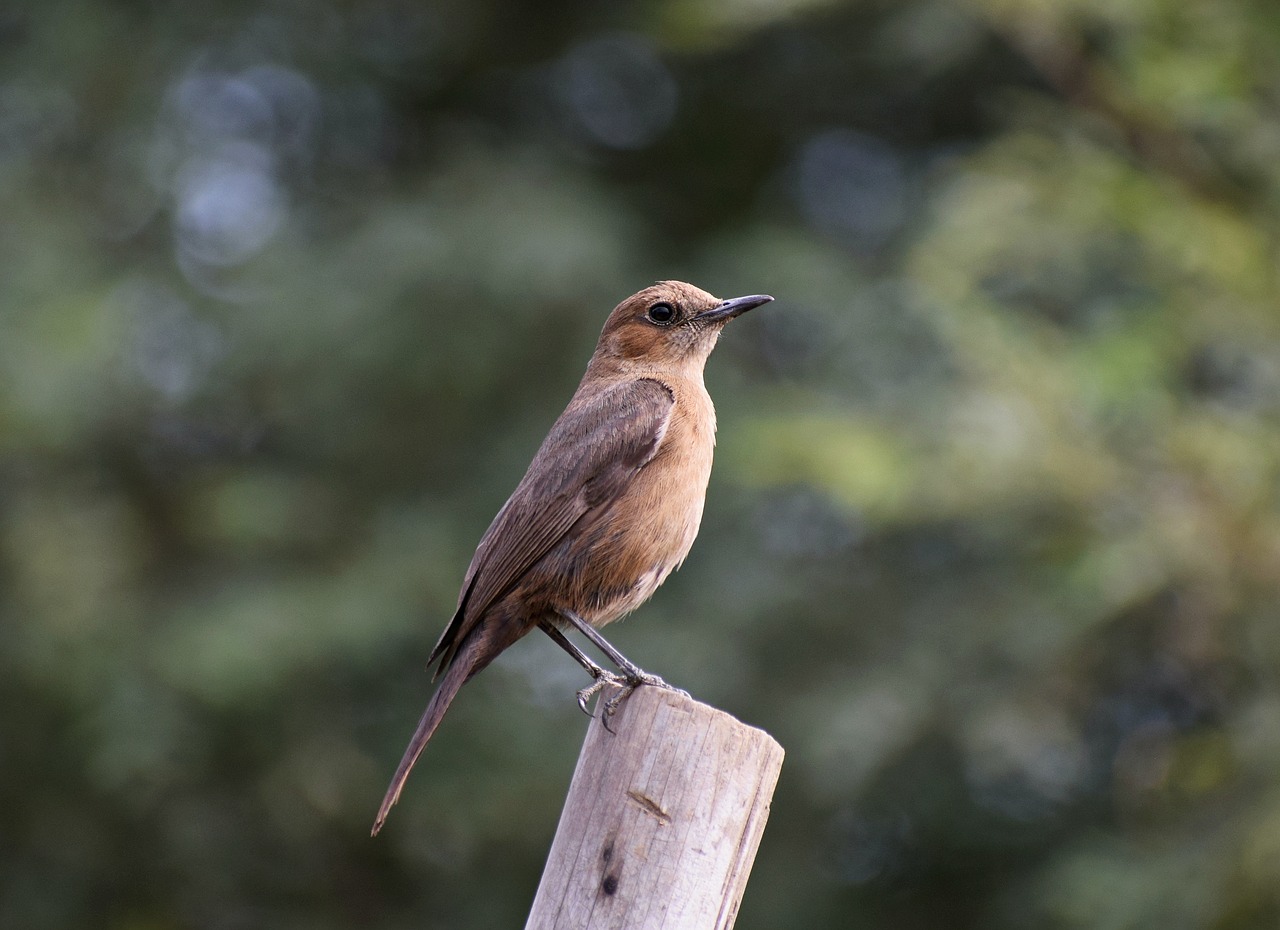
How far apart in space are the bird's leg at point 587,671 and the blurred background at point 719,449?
183cm

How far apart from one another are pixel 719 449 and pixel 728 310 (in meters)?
Answer: 1.72

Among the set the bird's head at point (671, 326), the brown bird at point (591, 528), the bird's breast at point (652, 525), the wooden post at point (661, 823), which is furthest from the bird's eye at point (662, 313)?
the wooden post at point (661, 823)

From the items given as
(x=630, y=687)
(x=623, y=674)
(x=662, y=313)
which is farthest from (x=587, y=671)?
(x=662, y=313)

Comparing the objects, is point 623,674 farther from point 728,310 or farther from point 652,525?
point 728,310

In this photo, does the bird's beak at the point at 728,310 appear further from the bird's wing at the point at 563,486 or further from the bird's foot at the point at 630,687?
the bird's foot at the point at 630,687

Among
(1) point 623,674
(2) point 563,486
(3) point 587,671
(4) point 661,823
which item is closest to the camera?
(4) point 661,823

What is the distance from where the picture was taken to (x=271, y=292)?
10.0 m

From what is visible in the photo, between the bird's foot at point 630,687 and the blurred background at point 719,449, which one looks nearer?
the bird's foot at point 630,687

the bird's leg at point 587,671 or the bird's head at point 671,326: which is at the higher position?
the bird's head at point 671,326

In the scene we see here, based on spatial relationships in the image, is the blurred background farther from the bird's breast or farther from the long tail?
the long tail

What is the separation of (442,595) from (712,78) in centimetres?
440

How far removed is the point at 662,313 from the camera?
567 cm

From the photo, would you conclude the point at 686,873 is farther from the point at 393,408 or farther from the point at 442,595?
the point at 393,408

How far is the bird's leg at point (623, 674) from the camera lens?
11.7 ft
